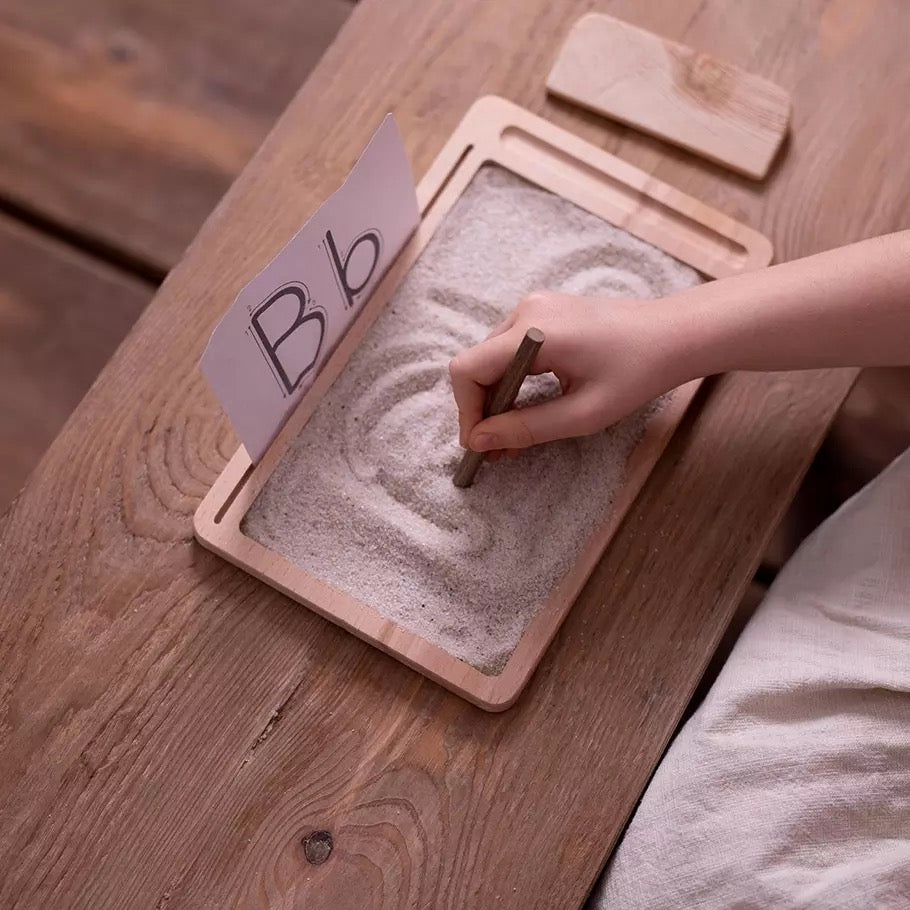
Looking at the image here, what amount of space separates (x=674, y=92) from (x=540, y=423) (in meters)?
0.28

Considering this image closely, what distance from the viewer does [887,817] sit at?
Answer: 54 cm

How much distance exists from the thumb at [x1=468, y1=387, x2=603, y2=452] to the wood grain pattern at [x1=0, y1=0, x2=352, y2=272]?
48cm

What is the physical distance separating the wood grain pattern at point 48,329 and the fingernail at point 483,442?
48 centimetres

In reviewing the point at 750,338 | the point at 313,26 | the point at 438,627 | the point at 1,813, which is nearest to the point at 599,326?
the point at 750,338

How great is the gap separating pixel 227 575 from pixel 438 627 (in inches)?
5.1

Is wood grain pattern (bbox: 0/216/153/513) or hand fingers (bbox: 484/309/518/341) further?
wood grain pattern (bbox: 0/216/153/513)

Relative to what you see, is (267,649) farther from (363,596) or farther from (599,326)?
(599,326)

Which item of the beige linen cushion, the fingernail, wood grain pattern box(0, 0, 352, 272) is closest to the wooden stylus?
the fingernail

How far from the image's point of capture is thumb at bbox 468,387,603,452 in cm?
56

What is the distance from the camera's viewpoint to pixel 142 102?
96 centimetres

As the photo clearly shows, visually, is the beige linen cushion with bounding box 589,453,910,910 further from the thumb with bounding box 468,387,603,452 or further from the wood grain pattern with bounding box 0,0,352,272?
the wood grain pattern with bounding box 0,0,352,272

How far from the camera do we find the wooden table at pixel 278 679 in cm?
54

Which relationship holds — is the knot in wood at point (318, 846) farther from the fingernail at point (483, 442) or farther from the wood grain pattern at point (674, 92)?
the wood grain pattern at point (674, 92)

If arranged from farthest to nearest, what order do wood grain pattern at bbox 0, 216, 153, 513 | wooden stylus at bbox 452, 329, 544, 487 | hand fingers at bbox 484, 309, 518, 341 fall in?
wood grain pattern at bbox 0, 216, 153, 513 → hand fingers at bbox 484, 309, 518, 341 → wooden stylus at bbox 452, 329, 544, 487
